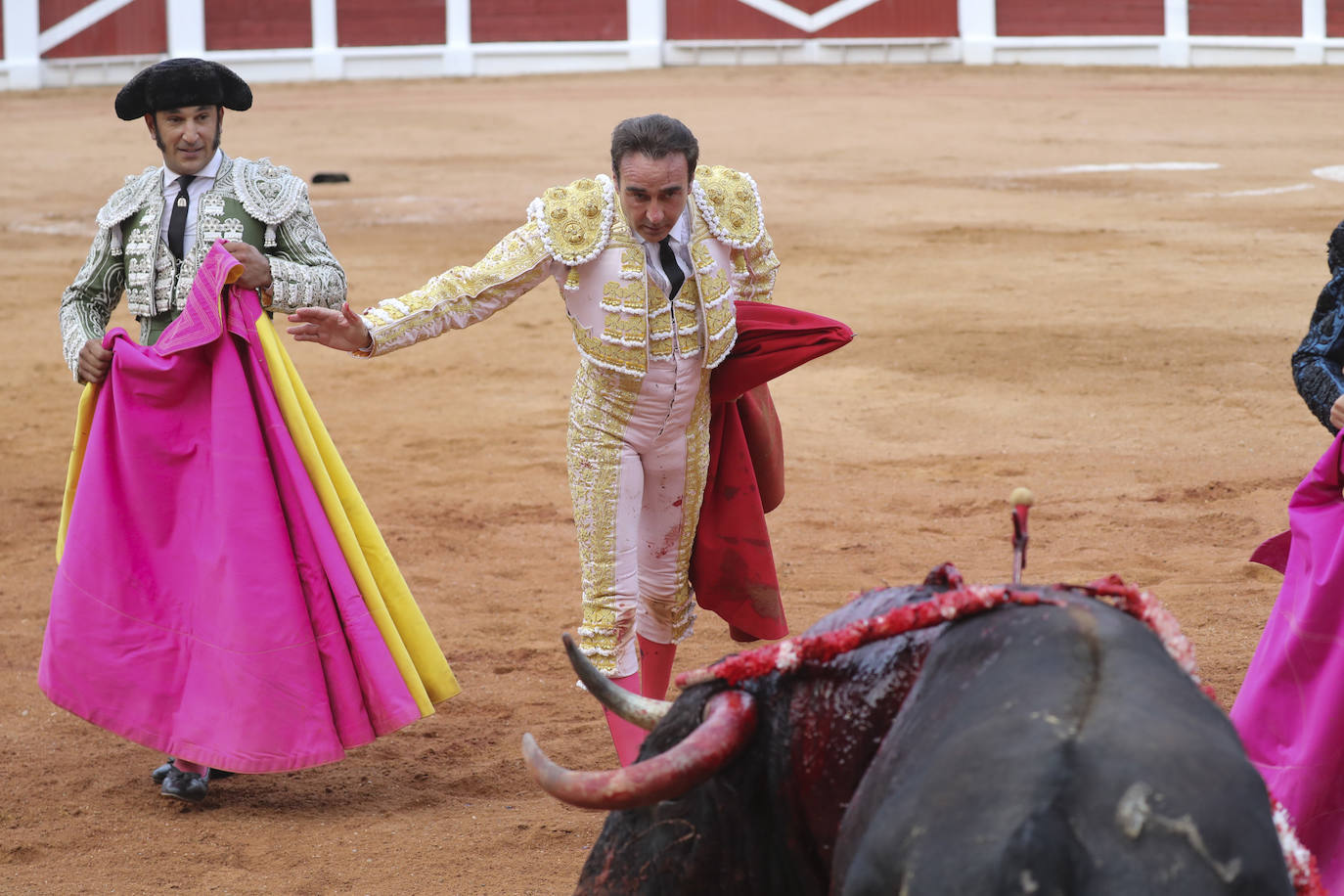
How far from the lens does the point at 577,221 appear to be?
337 cm

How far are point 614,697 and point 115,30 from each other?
78.6ft

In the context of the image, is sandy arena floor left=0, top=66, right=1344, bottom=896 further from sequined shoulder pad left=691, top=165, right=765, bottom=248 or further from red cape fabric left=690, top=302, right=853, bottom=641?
sequined shoulder pad left=691, top=165, right=765, bottom=248

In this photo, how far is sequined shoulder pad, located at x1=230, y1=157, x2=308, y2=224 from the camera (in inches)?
142

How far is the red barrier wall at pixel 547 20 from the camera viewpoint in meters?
23.4

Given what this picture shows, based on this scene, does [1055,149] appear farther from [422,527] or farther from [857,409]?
[422,527]

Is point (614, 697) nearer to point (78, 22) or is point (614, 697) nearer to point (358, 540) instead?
point (358, 540)

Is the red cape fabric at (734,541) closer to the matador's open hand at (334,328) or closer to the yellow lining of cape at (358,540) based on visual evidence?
the yellow lining of cape at (358,540)

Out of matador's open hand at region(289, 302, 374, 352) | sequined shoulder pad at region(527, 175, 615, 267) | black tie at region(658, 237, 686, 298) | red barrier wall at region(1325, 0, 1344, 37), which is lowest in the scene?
matador's open hand at region(289, 302, 374, 352)

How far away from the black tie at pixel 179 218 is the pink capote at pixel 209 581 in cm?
18

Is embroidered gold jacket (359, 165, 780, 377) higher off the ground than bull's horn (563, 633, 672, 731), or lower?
higher

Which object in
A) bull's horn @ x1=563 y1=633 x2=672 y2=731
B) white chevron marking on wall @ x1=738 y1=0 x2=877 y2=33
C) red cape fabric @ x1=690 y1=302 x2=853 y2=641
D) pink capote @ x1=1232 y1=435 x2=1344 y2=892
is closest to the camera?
bull's horn @ x1=563 y1=633 x2=672 y2=731

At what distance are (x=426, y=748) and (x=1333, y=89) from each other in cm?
1780

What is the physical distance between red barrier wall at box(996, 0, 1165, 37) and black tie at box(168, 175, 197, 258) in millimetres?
20575

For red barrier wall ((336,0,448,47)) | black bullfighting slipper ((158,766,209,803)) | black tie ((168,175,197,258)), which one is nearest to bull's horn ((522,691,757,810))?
black bullfighting slipper ((158,766,209,803))
